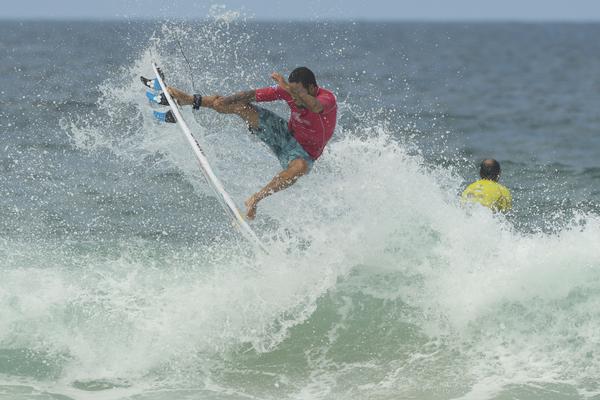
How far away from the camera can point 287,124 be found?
9.77 meters

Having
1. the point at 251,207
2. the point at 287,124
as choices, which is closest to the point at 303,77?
the point at 287,124

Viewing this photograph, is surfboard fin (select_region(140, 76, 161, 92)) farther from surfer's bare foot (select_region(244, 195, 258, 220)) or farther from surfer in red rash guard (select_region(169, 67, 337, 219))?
surfer's bare foot (select_region(244, 195, 258, 220))

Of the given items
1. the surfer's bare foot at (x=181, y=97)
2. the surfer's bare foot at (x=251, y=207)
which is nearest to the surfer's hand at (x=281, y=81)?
the surfer's bare foot at (x=251, y=207)

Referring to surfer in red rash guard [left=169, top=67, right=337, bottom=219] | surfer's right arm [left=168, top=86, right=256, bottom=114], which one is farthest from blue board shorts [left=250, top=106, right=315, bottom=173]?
surfer's right arm [left=168, top=86, right=256, bottom=114]

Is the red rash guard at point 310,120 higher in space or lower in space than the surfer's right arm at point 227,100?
lower

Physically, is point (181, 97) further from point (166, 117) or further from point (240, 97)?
point (240, 97)

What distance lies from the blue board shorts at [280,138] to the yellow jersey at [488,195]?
1.81 m

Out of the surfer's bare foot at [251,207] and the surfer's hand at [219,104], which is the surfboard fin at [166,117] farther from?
the surfer's bare foot at [251,207]

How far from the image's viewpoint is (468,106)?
33062 mm

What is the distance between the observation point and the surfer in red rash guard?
369 inches

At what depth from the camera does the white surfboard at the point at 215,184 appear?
376 inches

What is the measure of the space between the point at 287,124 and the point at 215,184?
3.22 ft

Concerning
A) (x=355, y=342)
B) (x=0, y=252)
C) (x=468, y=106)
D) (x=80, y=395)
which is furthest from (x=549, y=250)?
(x=468, y=106)

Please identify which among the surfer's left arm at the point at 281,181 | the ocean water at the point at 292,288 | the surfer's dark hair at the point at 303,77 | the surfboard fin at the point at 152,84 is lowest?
the ocean water at the point at 292,288
